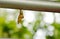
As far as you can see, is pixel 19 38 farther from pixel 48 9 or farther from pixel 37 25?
pixel 48 9

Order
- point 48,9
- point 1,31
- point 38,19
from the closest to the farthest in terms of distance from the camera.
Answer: point 48,9, point 1,31, point 38,19

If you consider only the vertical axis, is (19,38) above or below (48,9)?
below

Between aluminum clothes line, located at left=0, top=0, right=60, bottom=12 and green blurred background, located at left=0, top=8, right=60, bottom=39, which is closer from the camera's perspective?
aluminum clothes line, located at left=0, top=0, right=60, bottom=12

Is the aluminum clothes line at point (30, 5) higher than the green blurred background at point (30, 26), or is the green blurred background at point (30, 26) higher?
the aluminum clothes line at point (30, 5)

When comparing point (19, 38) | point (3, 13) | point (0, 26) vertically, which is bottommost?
point (19, 38)

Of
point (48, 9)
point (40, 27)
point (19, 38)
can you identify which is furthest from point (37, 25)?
point (48, 9)

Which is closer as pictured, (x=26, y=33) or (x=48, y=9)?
(x=48, y=9)

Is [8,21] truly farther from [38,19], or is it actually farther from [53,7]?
[53,7]

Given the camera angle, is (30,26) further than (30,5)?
Yes

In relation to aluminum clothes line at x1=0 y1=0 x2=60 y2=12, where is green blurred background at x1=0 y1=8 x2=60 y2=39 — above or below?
below

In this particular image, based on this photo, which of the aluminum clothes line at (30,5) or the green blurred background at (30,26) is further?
the green blurred background at (30,26)

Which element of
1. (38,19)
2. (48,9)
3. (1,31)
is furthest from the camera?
(38,19)
